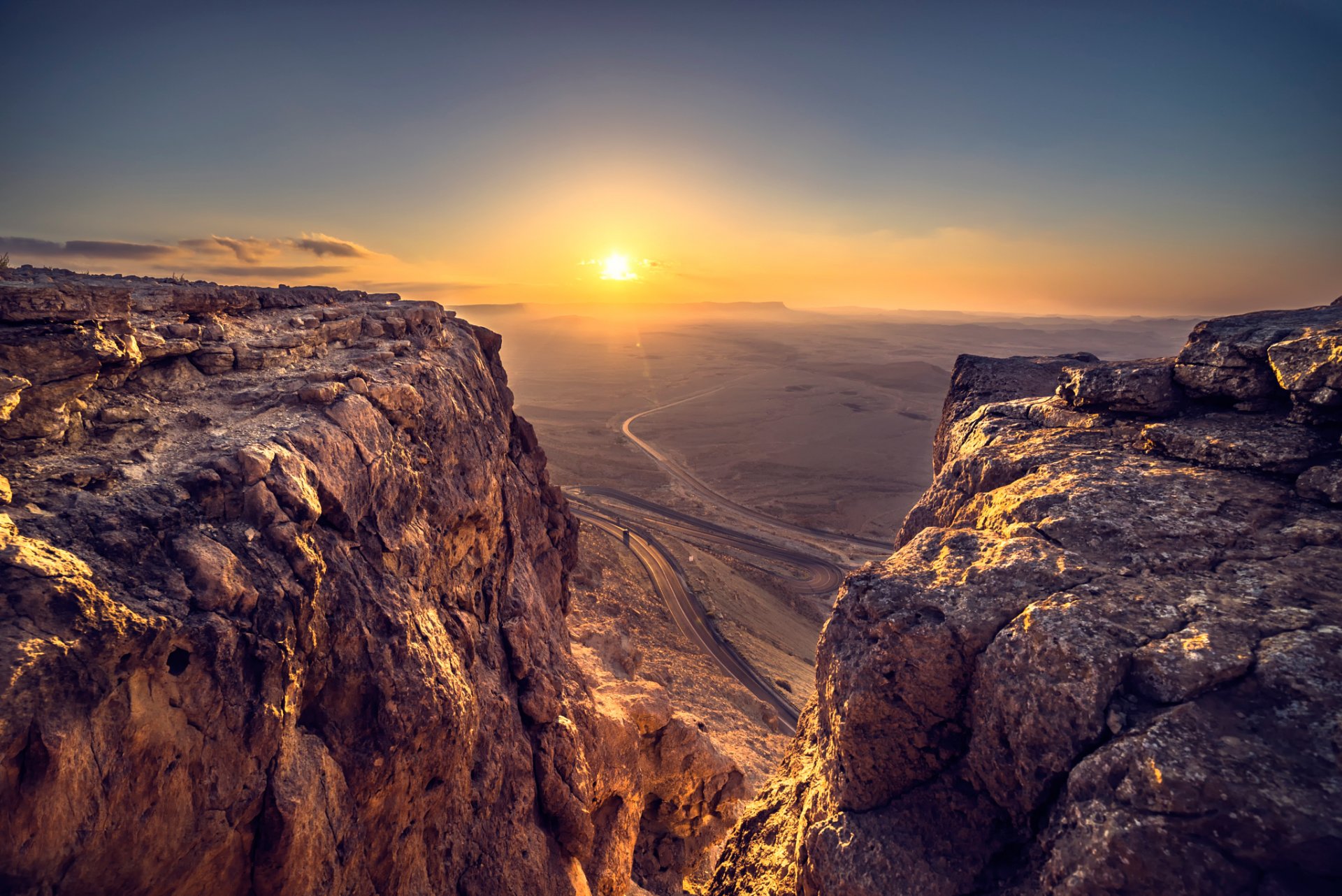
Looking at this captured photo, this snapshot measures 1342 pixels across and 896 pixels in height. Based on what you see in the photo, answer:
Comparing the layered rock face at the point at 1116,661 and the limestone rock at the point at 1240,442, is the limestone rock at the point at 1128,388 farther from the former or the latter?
the limestone rock at the point at 1240,442

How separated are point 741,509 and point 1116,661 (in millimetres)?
72077

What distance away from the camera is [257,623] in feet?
31.2

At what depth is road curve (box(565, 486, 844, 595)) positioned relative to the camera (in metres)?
60.7

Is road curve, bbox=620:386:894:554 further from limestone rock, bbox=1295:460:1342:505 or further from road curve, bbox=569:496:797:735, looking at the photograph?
limestone rock, bbox=1295:460:1342:505

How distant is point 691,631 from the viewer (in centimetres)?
4569

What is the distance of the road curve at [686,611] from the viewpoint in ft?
130

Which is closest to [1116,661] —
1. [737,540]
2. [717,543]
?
[717,543]

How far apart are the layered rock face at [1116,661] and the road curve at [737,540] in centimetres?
4861

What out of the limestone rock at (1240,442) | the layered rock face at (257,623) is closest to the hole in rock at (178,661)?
the layered rock face at (257,623)

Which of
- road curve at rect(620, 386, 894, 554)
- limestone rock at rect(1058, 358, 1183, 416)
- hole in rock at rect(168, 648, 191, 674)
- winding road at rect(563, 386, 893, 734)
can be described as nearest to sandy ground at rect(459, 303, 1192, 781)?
winding road at rect(563, 386, 893, 734)

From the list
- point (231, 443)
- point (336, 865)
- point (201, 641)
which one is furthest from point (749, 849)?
point (231, 443)

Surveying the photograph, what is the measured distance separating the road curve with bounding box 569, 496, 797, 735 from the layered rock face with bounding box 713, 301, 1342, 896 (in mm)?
27979

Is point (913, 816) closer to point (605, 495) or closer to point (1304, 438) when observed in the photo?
point (1304, 438)

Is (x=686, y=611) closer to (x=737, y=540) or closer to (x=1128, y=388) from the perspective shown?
(x=737, y=540)
